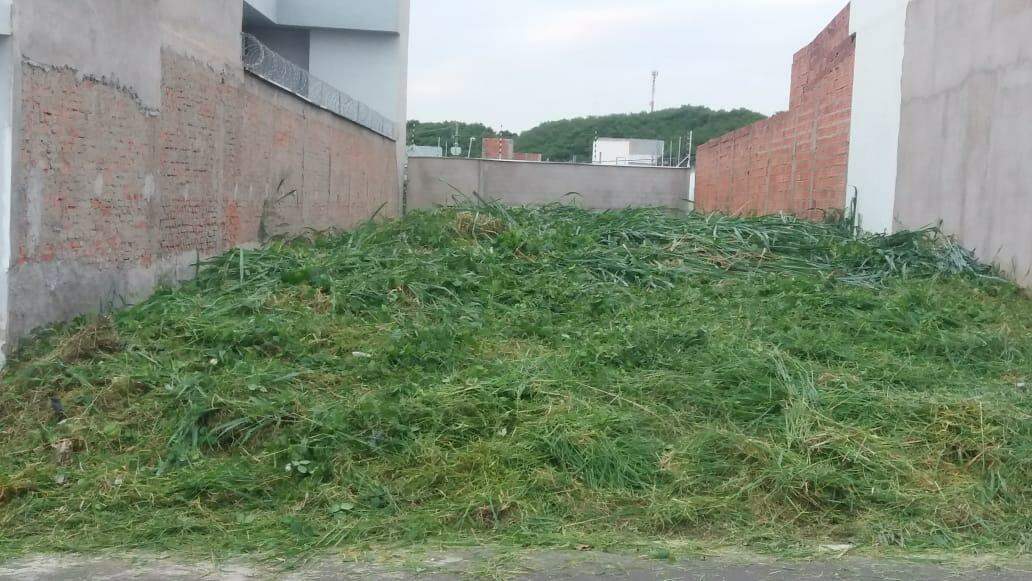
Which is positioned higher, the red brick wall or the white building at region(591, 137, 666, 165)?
the white building at region(591, 137, 666, 165)

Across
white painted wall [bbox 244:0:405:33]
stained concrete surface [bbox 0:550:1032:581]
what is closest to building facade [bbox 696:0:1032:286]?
stained concrete surface [bbox 0:550:1032:581]

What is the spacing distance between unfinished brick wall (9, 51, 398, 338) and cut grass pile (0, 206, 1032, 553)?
0.49 metres

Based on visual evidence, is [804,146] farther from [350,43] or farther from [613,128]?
[613,128]

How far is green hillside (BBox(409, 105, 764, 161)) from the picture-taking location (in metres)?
82.1

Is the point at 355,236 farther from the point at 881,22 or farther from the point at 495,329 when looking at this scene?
the point at 881,22

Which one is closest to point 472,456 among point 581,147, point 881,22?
point 881,22

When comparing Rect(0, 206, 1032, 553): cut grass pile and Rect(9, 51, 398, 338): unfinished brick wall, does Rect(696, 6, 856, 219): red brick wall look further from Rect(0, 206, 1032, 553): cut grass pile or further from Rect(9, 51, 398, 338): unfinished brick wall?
Rect(9, 51, 398, 338): unfinished brick wall

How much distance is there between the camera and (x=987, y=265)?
11.2 metres

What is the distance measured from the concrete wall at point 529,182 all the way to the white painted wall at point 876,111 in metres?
12.5

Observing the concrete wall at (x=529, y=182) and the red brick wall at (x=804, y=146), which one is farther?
the concrete wall at (x=529, y=182)

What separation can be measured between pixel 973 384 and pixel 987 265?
486 cm

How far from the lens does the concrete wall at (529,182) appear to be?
2841 centimetres

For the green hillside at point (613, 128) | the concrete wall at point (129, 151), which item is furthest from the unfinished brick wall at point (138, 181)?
the green hillside at point (613, 128)

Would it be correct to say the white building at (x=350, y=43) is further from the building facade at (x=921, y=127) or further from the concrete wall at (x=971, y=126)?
the concrete wall at (x=971, y=126)
